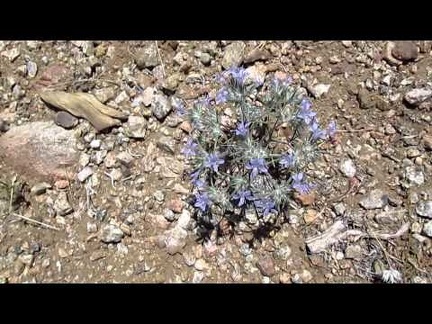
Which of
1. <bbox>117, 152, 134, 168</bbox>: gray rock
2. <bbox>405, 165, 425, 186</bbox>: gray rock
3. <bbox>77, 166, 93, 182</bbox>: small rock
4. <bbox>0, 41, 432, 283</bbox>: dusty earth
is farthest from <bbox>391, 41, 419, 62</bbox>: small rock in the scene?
<bbox>77, 166, 93, 182</bbox>: small rock

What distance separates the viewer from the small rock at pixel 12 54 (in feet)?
12.0

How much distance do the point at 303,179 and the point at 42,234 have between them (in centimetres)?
157

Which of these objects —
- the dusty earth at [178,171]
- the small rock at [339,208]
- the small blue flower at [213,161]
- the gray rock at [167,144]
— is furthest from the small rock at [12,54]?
the small rock at [339,208]

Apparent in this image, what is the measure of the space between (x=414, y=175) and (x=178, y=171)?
4.56 ft

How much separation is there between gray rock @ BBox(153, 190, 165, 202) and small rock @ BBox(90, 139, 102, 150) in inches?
18.6

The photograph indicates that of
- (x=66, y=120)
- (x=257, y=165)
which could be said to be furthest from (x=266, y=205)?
(x=66, y=120)

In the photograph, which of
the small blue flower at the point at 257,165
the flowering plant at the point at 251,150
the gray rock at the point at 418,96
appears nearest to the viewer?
the small blue flower at the point at 257,165

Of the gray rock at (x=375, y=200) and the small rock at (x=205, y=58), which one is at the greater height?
the small rock at (x=205, y=58)

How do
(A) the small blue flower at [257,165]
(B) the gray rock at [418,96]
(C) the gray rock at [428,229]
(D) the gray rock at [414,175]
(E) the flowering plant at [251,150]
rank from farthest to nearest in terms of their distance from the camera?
(B) the gray rock at [418,96], (D) the gray rock at [414,175], (C) the gray rock at [428,229], (E) the flowering plant at [251,150], (A) the small blue flower at [257,165]

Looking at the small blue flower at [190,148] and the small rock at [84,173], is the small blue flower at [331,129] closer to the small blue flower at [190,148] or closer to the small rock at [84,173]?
the small blue flower at [190,148]

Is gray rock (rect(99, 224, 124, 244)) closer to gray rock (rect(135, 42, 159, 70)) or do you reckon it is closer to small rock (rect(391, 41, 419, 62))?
gray rock (rect(135, 42, 159, 70))

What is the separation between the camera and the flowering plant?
3047mm

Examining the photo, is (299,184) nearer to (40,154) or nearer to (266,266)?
(266,266)
